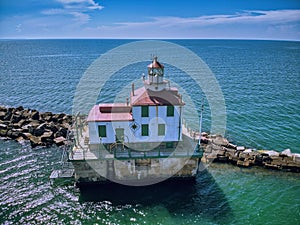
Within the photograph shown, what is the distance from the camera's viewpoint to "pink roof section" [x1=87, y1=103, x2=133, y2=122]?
77.0ft

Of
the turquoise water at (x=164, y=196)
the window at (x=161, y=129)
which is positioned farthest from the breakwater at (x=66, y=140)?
the window at (x=161, y=129)

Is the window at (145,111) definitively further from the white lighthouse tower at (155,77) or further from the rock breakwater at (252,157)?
the rock breakwater at (252,157)

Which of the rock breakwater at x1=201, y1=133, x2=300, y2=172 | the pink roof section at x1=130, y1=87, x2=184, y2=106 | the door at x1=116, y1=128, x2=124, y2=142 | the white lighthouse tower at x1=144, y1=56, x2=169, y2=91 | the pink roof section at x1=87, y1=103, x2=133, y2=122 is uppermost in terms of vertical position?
the white lighthouse tower at x1=144, y1=56, x2=169, y2=91

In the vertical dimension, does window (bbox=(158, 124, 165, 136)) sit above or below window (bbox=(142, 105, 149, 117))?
below

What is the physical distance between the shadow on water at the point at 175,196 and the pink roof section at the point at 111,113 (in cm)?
655

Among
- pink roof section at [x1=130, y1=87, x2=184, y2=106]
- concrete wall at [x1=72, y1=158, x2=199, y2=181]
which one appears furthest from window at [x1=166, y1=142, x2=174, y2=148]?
pink roof section at [x1=130, y1=87, x2=184, y2=106]

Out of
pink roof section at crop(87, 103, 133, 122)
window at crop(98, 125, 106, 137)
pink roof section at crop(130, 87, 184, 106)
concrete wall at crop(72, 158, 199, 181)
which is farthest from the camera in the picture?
concrete wall at crop(72, 158, 199, 181)

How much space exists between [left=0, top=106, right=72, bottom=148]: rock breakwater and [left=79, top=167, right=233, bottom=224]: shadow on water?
10931mm

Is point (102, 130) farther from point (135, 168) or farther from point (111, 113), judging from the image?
point (135, 168)

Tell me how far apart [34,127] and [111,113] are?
54.1 feet

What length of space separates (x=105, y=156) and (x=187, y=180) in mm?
8515

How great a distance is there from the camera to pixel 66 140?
3081cm

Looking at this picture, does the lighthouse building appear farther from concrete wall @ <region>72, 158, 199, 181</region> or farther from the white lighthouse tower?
concrete wall @ <region>72, 158, 199, 181</region>

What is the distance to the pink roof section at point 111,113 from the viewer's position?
23469 mm
